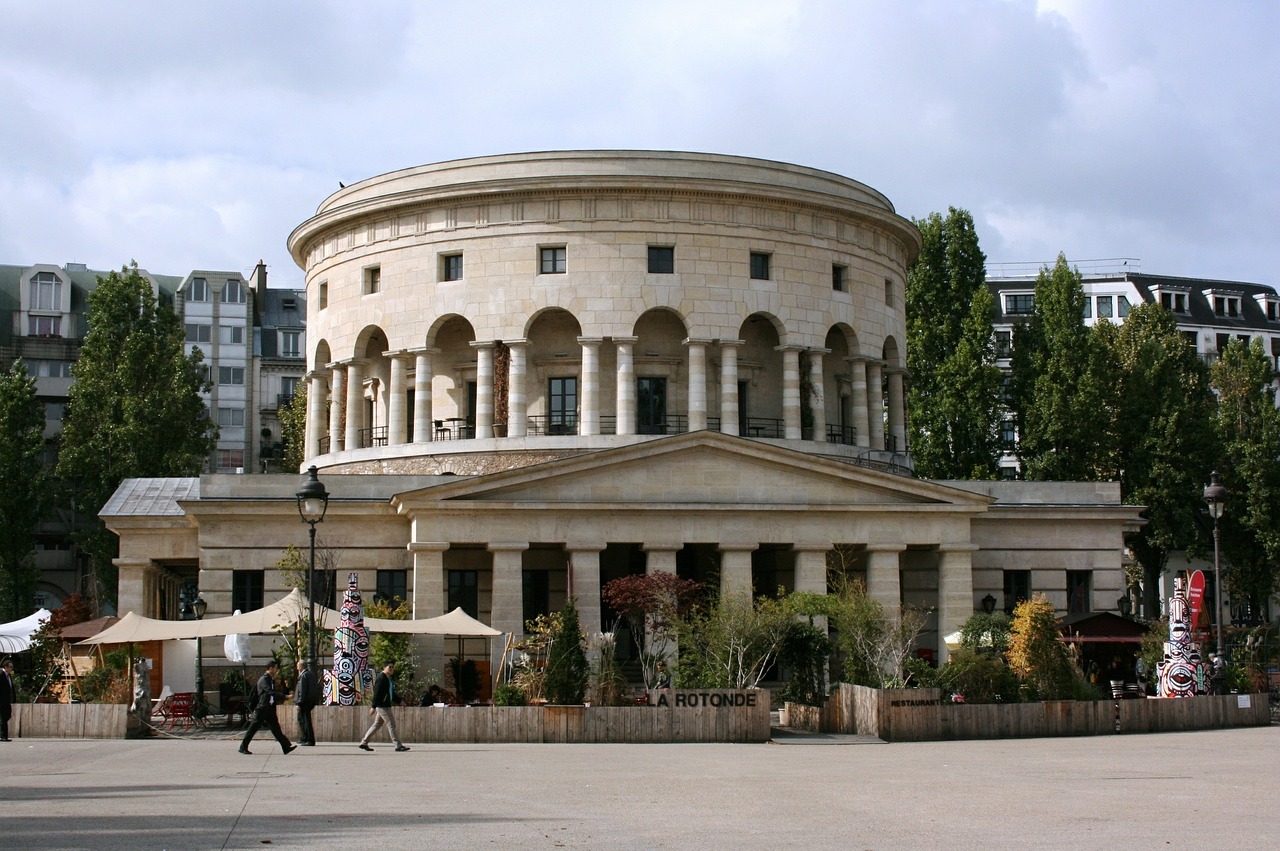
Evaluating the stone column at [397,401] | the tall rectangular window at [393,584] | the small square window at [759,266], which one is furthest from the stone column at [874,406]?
the tall rectangular window at [393,584]

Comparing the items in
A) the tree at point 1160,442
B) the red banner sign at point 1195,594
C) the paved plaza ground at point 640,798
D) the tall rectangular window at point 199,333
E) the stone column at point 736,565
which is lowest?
the paved plaza ground at point 640,798

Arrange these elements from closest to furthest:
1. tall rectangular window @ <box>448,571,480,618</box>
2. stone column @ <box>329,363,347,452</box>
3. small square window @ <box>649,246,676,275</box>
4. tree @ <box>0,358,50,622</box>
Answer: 1. tall rectangular window @ <box>448,571,480,618</box>
2. small square window @ <box>649,246,676,275</box>
3. stone column @ <box>329,363,347,452</box>
4. tree @ <box>0,358,50,622</box>

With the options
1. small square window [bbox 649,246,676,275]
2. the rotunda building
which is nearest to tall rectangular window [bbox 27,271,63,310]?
the rotunda building

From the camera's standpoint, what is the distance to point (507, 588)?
49812mm

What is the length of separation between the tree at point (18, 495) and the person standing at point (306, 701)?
51435mm

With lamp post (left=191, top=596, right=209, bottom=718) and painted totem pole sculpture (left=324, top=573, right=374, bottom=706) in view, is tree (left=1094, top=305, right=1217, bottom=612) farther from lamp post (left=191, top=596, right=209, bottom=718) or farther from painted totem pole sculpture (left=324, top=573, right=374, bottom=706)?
painted totem pole sculpture (left=324, top=573, right=374, bottom=706)

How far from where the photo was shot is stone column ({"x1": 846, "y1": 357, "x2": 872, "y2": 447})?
6238 cm

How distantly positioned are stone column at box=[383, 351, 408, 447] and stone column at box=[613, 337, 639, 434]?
8047mm

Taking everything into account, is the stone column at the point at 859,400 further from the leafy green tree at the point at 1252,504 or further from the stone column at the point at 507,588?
the leafy green tree at the point at 1252,504

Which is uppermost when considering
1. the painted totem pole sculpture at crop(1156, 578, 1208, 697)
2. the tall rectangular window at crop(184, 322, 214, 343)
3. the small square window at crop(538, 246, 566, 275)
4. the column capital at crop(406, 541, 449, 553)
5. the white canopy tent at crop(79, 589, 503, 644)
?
the tall rectangular window at crop(184, 322, 214, 343)

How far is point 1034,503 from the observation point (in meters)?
56.8

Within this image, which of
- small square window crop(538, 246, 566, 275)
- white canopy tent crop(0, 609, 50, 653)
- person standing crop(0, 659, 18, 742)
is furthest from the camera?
small square window crop(538, 246, 566, 275)

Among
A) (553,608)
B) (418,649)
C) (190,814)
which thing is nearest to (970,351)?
(553,608)

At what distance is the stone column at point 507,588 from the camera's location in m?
49.4
